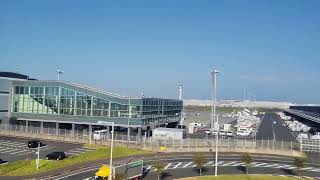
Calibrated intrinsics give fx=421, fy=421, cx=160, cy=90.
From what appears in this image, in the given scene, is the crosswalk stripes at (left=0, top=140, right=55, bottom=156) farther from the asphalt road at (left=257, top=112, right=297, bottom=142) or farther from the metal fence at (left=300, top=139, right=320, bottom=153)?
the asphalt road at (left=257, top=112, right=297, bottom=142)

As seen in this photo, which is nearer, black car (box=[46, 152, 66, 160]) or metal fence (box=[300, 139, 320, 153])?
black car (box=[46, 152, 66, 160])

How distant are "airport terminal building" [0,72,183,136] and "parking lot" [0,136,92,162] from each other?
739 centimetres

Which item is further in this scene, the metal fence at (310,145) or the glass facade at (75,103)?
the glass facade at (75,103)

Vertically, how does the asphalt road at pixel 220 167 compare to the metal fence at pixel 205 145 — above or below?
below

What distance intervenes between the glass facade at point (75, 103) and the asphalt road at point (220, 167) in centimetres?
1735

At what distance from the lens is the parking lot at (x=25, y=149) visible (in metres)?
59.7

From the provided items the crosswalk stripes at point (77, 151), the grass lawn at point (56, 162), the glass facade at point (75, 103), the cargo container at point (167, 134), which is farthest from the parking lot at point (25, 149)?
the cargo container at point (167, 134)

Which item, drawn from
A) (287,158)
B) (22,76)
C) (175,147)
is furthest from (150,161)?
(22,76)

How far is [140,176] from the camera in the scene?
4547 cm

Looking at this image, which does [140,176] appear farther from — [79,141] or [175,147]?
[79,141]

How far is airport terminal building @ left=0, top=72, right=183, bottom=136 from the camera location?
248 feet

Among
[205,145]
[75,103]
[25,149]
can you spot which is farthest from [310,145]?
[25,149]

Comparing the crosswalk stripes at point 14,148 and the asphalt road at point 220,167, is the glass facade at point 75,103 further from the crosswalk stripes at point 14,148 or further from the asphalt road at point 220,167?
the asphalt road at point 220,167

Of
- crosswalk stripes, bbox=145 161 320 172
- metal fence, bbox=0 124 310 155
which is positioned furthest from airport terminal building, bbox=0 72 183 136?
crosswalk stripes, bbox=145 161 320 172
